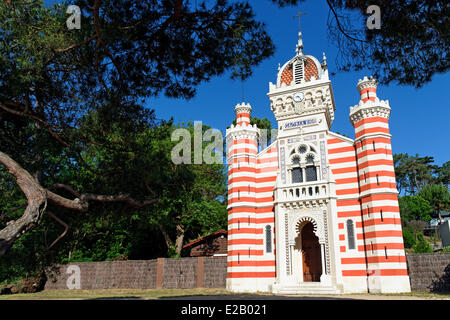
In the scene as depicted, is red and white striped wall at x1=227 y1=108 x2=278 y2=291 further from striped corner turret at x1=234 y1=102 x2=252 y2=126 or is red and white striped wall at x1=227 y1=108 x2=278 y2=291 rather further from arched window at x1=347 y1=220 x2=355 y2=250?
arched window at x1=347 y1=220 x2=355 y2=250

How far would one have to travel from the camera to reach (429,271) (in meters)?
18.1

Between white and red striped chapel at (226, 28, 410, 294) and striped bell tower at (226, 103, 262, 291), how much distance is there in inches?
2.3

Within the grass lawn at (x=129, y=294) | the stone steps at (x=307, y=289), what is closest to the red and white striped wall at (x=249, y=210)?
the stone steps at (x=307, y=289)

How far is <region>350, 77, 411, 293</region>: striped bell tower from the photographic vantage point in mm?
17281

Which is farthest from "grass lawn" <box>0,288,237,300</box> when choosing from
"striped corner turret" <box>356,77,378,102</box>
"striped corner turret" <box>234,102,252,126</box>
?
"striped corner turret" <box>356,77,378,102</box>

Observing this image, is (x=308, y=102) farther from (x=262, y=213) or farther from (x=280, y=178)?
(x=262, y=213)

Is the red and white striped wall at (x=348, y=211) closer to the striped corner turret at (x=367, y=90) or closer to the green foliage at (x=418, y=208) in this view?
the striped corner turret at (x=367, y=90)

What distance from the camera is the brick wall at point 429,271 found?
17.6 meters

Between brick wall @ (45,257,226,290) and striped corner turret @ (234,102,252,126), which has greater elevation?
striped corner turret @ (234,102,252,126)

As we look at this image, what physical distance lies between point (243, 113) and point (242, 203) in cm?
607

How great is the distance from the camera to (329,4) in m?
7.86

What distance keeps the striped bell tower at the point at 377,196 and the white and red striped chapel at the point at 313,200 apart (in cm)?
5

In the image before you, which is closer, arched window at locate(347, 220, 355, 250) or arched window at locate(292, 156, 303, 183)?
arched window at locate(347, 220, 355, 250)

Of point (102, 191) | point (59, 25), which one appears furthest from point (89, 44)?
point (102, 191)
